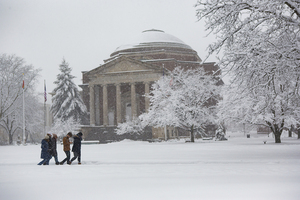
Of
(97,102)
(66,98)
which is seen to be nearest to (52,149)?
(66,98)

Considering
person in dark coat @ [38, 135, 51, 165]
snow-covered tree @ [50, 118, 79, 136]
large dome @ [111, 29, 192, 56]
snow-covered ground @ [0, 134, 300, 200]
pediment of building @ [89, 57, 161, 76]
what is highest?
large dome @ [111, 29, 192, 56]

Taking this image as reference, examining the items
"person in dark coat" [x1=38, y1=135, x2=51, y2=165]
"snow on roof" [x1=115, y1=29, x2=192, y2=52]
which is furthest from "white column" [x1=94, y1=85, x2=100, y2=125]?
"person in dark coat" [x1=38, y1=135, x2=51, y2=165]

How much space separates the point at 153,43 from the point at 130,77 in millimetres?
11806

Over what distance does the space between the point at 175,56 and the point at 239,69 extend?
4762 cm

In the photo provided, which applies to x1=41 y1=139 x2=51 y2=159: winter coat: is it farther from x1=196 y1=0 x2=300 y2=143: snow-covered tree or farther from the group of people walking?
x1=196 y1=0 x2=300 y2=143: snow-covered tree

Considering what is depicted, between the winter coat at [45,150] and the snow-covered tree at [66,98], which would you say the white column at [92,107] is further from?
the winter coat at [45,150]

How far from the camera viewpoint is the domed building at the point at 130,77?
54312 millimetres

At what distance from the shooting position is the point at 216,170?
1253 cm

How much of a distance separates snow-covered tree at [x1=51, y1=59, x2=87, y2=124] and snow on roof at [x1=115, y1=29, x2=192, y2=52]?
43.8ft

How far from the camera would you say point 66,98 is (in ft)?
179

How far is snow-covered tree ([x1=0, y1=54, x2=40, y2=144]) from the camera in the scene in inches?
1810

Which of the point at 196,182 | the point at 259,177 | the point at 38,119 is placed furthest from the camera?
the point at 38,119

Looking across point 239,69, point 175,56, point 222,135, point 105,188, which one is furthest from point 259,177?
point 175,56

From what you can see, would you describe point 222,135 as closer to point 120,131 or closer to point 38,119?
point 120,131
